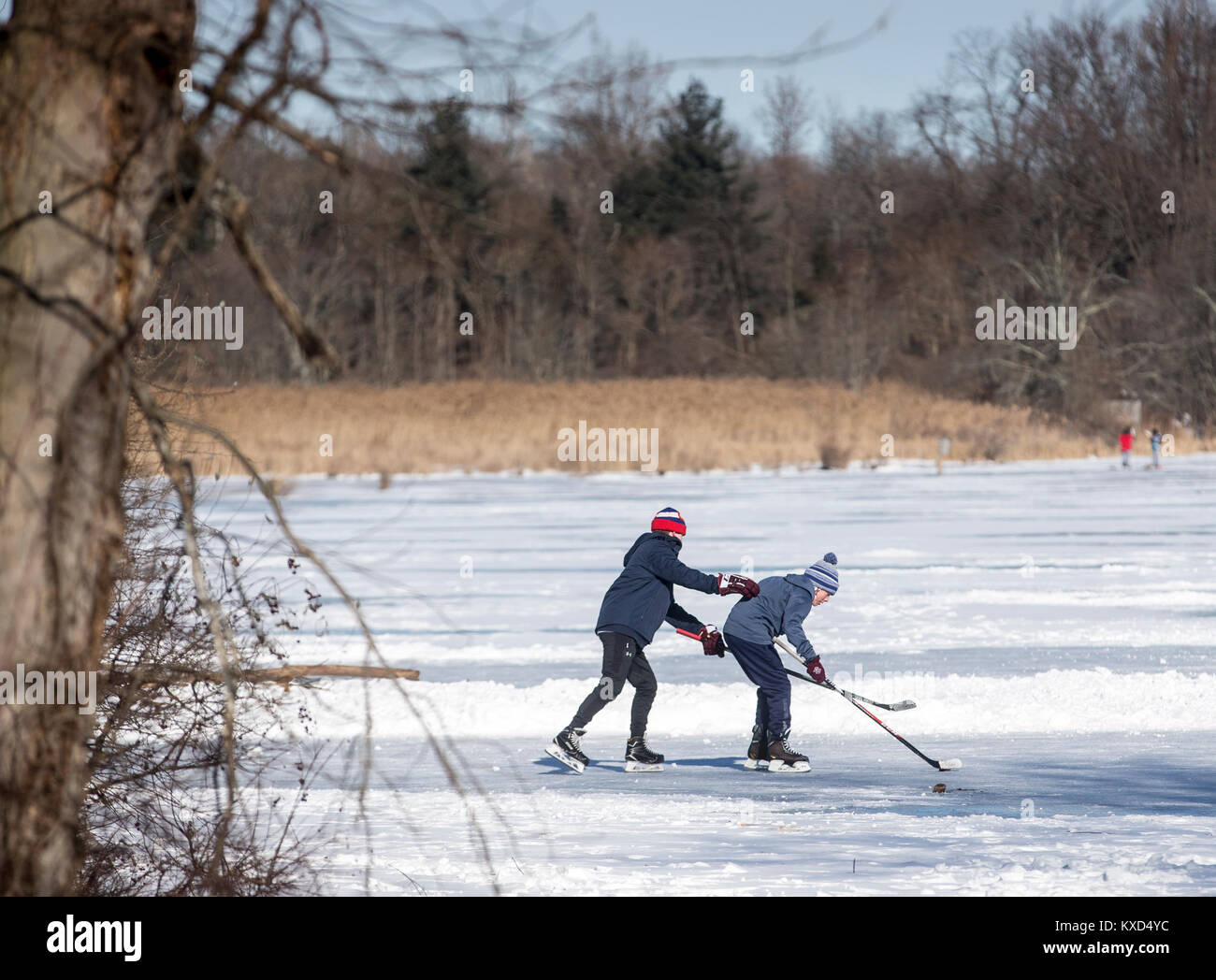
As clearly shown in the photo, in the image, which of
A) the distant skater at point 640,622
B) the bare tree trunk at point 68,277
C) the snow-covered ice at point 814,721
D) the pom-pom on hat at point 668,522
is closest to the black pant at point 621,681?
the distant skater at point 640,622

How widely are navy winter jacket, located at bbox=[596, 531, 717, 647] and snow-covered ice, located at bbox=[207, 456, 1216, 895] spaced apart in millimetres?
905

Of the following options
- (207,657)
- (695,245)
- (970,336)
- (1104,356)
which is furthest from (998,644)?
(695,245)

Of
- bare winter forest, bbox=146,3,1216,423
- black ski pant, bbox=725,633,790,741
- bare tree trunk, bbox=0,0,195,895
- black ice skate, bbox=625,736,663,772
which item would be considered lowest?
black ice skate, bbox=625,736,663,772

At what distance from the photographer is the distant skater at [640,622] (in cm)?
846

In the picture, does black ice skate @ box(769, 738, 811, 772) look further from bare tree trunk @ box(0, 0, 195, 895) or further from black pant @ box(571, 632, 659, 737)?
bare tree trunk @ box(0, 0, 195, 895)

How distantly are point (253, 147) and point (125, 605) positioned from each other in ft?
12.6

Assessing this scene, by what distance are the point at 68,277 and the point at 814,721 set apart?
26.9 feet

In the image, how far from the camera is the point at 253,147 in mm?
3158

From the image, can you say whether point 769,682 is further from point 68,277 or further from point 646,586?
point 68,277

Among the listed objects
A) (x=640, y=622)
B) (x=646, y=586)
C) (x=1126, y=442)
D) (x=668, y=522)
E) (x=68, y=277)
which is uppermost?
(x=1126, y=442)

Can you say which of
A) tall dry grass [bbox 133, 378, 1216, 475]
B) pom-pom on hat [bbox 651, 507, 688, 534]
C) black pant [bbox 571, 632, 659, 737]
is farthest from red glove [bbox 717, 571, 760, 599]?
tall dry grass [bbox 133, 378, 1216, 475]

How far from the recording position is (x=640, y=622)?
8.51 metres

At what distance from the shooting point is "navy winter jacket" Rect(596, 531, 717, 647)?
8484 mm

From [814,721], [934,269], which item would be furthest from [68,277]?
[934,269]
